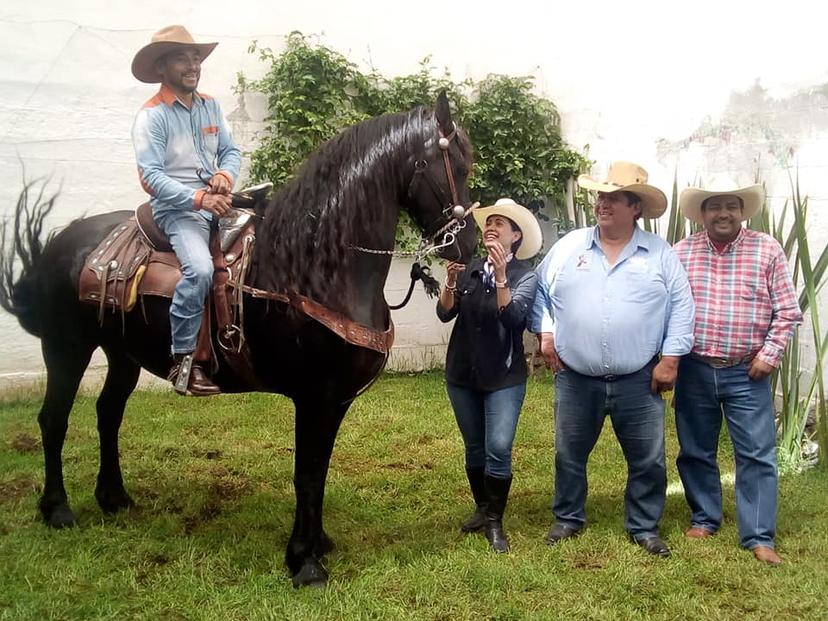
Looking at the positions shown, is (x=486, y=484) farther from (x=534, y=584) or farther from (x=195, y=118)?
(x=195, y=118)

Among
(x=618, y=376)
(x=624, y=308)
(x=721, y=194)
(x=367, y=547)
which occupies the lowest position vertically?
(x=367, y=547)

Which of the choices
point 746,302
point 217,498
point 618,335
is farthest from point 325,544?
point 746,302

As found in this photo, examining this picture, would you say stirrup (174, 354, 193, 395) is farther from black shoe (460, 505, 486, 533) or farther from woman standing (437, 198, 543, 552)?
black shoe (460, 505, 486, 533)

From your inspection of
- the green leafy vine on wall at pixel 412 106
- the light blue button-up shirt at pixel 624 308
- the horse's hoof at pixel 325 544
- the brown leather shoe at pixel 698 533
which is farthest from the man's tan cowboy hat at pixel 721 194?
the green leafy vine on wall at pixel 412 106

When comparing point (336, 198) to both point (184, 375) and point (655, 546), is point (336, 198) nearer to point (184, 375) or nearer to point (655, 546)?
point (184, 375)

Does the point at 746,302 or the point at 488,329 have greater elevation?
the point at 746,302

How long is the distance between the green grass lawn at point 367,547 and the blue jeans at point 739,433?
0.68 feet

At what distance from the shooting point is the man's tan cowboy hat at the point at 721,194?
3.43 m

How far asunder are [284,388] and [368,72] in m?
5.40

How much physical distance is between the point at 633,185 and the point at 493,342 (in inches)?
41.7

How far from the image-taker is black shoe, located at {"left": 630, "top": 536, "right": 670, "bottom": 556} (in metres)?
3.53

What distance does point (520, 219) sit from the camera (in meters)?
3.54

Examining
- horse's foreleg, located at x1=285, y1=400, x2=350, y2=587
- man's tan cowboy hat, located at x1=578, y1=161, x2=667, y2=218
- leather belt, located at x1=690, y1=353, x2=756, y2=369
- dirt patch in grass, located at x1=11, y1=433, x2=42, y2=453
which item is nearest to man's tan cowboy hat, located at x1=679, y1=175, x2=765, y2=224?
man's tan cowboy hat, located at x1=578, y1=161, x2=667, y2=218

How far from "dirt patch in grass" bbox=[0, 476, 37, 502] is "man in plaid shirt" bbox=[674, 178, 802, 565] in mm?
4047
